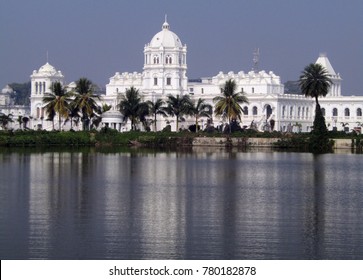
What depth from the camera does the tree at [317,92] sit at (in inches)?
3494

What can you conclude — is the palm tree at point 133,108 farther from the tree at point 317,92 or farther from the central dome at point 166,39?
the central dome at point 166,39

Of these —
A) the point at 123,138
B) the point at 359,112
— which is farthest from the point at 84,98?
the point at 359,112

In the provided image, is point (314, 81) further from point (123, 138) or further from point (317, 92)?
point (123, 138)

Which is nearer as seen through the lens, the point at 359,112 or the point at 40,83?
the point at 359,112

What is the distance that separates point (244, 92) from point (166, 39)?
13982 millimetres

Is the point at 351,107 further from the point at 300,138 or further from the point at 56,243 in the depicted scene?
the point at 56,243

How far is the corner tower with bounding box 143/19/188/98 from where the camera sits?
135m

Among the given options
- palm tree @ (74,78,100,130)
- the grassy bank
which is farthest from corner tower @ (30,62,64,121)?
the grassy bank

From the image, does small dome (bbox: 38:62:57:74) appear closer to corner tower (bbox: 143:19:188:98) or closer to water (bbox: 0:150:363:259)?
corner tower (bbox: 143:19:188:98)

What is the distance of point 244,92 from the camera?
424 feet

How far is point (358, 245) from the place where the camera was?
91.3ft

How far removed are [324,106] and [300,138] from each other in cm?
4882

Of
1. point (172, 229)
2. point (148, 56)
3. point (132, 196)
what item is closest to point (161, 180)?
point (132, 196)

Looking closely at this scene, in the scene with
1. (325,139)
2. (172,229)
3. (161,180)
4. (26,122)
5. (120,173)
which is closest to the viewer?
(172,229)
